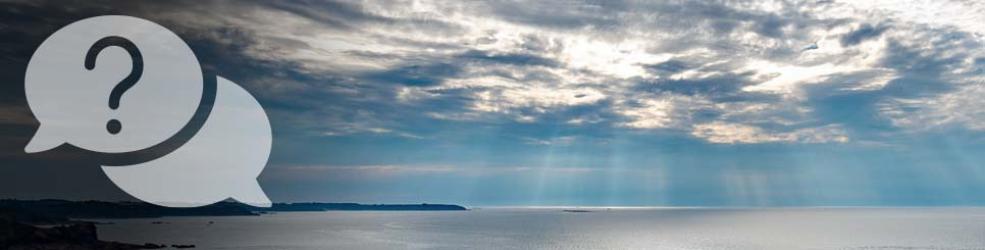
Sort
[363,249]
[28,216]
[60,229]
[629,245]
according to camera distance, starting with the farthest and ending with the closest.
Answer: [28,216] < [629,245] < [363,249] < [60,229]

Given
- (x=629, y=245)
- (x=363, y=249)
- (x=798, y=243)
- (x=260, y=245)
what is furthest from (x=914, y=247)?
(x=260, y=245)

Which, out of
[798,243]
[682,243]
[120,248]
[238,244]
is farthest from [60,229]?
[798,243]

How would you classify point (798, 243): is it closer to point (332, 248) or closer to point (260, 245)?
point (332, 248)

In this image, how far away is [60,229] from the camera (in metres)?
97.3

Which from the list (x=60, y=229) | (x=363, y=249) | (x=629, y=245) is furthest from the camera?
(x=629, y=245)

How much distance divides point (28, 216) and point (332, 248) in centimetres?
9246

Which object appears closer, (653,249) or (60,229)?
(60,229)

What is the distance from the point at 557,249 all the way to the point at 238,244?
6482 cm

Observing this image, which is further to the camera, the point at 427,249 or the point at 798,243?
the point at 798,243

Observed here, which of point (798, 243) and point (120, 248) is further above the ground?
point (798, 243)

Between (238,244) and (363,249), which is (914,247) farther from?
(238,244)

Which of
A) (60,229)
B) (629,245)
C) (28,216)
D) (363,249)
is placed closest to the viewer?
(60,229)

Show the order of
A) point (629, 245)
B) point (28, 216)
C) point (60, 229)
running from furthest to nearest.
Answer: point (28, 216) → point (629, 245) → point (60, 229)

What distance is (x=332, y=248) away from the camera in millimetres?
129750
